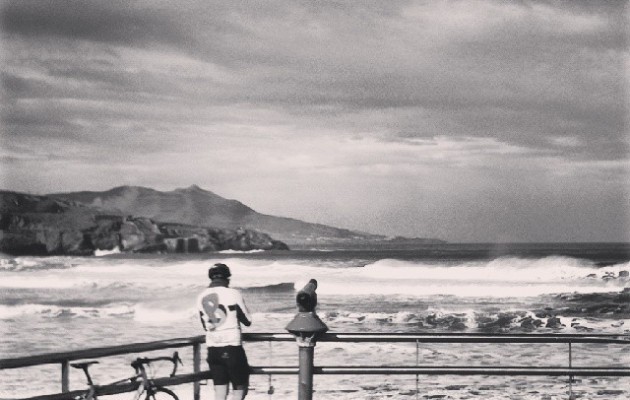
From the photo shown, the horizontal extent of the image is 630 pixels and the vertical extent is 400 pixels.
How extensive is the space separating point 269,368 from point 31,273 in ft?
167

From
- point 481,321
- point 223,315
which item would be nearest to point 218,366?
point 223,315

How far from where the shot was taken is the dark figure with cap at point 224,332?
674 cm

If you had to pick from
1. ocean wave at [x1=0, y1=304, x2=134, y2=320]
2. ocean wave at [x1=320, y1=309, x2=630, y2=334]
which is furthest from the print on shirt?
ocean wave at [x1=0, y1=304, x2=134, y2=320]

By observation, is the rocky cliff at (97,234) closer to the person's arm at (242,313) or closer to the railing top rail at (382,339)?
the person's arm at (242,313)

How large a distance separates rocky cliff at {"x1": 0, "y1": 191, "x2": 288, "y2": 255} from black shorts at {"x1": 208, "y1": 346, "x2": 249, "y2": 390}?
170 feet

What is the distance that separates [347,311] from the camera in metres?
34.4

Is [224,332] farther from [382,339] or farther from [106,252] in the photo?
[106,252]

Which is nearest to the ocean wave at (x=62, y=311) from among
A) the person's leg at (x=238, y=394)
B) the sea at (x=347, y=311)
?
the sea at (x=347, y=311)

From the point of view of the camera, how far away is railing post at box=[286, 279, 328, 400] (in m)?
6.00

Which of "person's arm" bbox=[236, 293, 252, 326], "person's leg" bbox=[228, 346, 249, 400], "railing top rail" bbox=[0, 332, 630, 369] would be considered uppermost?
"person's arm" bbox=[236, 293, 252, 326]

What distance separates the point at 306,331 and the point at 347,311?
94.1 ft

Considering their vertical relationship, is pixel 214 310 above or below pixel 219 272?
below

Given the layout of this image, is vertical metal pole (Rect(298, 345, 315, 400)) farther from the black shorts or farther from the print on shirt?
the print on shirt

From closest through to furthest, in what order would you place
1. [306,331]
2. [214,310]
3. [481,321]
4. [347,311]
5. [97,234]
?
[306,331], [214,310], [481,321], [347,311], [97,234]
